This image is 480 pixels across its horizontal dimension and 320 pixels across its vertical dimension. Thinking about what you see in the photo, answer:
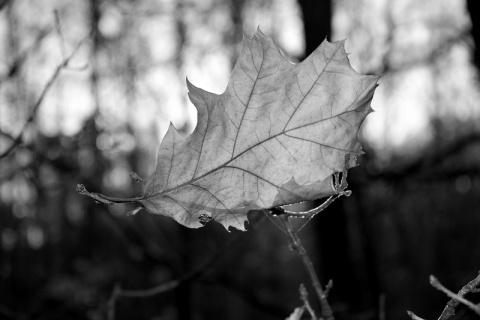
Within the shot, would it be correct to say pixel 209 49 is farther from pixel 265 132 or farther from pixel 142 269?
pixel 265 132

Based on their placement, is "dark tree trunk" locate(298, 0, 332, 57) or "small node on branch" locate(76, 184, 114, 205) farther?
"dark tree trunk" locate(298, 0, 332, 57)

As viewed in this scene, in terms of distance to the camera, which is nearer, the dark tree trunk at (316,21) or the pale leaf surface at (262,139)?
the pale leaf surface at (262,139)

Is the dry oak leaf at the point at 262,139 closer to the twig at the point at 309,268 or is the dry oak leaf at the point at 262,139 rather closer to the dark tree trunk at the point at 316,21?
the twig at the point at 309,268

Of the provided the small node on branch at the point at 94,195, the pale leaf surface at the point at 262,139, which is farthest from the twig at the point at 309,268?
the small node on branch at the point at 94,195

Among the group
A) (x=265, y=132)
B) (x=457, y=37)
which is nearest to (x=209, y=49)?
(x=457, y=37)

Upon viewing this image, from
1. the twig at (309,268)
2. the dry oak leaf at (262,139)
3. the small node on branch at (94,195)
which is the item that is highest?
the dry oak leaf at (262,139)

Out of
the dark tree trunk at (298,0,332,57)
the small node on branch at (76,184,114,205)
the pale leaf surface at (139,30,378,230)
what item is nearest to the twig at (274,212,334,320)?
the pale leaf surface at (139,30,378,230)

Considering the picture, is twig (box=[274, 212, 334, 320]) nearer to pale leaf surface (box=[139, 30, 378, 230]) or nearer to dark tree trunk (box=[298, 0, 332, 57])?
pale leaf surface (box=[139, 30, 378, 230])

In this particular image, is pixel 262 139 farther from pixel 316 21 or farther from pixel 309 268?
pixel 316 21
